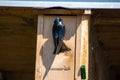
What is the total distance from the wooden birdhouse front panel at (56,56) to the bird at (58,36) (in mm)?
40

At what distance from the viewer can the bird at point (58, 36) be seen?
18.1 feet

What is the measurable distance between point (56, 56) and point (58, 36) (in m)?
0.22

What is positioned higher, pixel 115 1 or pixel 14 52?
pixel 115 1

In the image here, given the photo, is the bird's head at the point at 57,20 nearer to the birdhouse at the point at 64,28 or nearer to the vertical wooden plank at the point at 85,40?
the birdhouse at the point at 64,28

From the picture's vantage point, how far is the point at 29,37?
6.54m

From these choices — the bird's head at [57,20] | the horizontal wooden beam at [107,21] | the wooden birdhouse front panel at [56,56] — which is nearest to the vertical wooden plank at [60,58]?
the wooden birdhouse front panel at [56,56]

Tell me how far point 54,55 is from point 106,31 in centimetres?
85

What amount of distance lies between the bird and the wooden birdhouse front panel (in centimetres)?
4

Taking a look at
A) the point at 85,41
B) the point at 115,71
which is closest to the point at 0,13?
the point at 85,41

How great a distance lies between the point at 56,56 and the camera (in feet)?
18.2

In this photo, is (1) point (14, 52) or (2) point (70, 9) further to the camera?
(1) point (14, 52)

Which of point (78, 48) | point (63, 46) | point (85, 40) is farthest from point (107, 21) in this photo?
point (63, 46)

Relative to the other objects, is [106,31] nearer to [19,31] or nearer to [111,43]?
[111,43]

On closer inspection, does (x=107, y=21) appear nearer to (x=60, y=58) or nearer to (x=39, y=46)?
(x=60, y=58)
